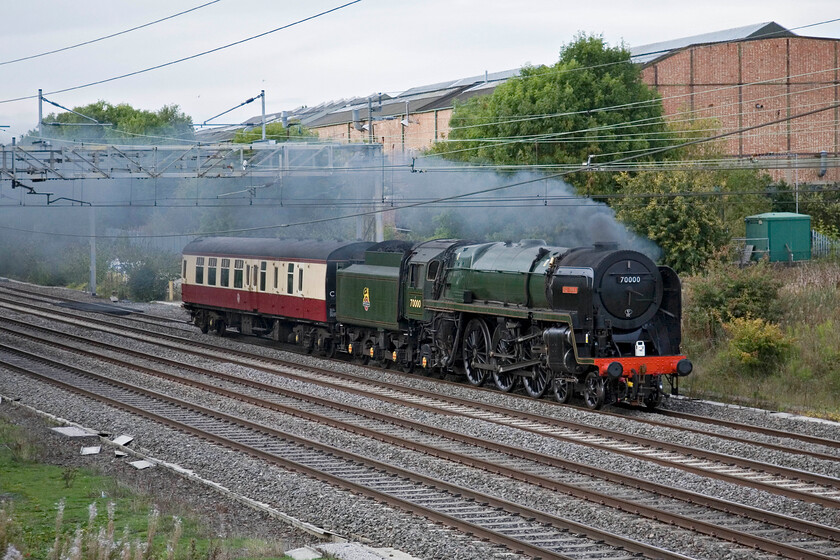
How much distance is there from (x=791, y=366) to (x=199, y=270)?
20.2m

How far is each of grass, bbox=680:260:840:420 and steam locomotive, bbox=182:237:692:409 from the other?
6.98ft

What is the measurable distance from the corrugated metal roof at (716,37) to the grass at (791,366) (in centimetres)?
3358

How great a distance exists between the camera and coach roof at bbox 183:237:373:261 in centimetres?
2712

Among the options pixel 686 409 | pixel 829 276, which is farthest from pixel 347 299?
pixel 829 276

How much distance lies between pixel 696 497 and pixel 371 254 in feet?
49.0

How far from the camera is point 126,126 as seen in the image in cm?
7688

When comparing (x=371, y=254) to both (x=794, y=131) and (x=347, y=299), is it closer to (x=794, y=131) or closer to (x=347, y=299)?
(x=347, y=299)

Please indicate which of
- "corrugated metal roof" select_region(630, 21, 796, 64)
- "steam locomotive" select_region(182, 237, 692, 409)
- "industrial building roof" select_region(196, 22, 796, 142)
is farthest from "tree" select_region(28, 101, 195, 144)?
"steam locomotive" select_region(182, 237, 692, 409)

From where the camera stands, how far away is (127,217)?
67938 mm

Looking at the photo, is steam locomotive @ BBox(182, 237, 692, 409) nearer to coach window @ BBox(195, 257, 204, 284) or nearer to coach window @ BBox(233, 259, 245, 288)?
coach window @ BBox(233, 259, 245, 288)

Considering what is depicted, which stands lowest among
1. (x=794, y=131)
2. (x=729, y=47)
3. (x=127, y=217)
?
(x=127, y=217)

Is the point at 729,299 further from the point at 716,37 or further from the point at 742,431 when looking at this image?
the point at 716,37

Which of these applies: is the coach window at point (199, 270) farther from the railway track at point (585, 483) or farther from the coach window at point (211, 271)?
the railway track at point (585, 483)

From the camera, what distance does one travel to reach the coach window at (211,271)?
3266 centimetres
